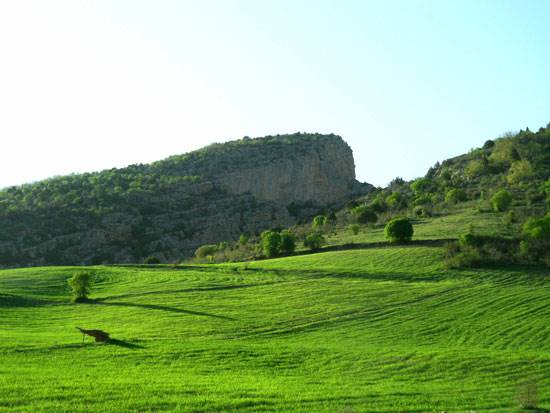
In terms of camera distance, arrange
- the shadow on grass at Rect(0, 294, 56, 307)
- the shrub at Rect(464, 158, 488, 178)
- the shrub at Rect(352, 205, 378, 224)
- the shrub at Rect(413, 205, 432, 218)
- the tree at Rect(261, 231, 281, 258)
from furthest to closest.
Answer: the shrub at Rect(464, 158, 488, 178), the shrub at Rect(352, 205, 378, 224), the shrub at Rect(413, 205, 432, 218), the tree at Rect(261, 231, 281, 258), the shadow on grass at Rect(0, 294, 56, 307)

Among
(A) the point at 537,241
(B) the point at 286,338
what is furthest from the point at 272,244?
(B) the point at 286,338

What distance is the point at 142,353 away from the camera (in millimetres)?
21797

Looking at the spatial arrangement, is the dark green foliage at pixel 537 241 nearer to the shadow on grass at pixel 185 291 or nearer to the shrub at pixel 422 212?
the shadow on grass at pixel 185 291

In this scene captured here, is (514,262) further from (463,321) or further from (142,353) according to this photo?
(142,353)

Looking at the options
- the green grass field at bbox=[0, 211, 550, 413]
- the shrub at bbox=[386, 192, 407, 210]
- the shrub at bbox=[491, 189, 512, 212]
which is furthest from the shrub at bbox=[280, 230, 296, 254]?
the shrub at bbox=[386, 192, 407, 210]

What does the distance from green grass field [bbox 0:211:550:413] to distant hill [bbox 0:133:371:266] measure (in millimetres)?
30455

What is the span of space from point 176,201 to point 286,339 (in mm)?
69284

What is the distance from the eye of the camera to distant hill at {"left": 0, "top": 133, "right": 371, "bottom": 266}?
75625 mm

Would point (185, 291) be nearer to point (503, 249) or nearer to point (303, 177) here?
point (503, 249)

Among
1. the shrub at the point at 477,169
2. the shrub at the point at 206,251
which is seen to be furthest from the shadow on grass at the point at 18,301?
the shrub at the point at 477,169

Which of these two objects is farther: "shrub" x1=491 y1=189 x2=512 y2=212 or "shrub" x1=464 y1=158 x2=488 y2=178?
"shrub" x1=464 y1=158 x2=488 y2=178

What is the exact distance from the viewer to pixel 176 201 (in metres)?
93.1

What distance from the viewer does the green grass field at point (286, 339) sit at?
1598cm

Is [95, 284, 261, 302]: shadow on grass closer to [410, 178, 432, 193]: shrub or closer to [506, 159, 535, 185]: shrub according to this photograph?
[506, 159, 535, 185]: shrub
